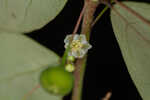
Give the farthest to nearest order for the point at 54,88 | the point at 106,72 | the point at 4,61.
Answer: the point at 106,72
the point at 4,61
the point at 54,88

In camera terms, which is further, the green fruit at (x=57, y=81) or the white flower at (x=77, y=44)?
the white flower at (x=77, y=44)

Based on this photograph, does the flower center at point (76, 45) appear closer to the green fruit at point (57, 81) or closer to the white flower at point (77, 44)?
the white flower at point (77, 44)

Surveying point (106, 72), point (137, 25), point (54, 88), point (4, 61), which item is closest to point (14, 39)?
point (4, 61)

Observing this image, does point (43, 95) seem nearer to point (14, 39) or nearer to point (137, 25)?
point (14, 39)

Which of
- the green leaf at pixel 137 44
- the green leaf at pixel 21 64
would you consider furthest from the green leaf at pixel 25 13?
the green leaf at pixel 137 44

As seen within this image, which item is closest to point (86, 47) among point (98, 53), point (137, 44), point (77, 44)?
point (77, 44)

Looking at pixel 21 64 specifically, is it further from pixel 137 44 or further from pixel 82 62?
pixel 137 44

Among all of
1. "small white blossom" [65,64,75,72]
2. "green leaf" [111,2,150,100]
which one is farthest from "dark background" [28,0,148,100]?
"small white blossom" [65,64,75,72]
